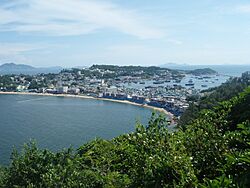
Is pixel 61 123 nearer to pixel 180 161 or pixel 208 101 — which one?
pixel 208 101

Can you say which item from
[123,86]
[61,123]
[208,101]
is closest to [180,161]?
[208,101]

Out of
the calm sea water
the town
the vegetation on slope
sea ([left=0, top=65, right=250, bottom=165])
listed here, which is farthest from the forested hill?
the vegetation on slope

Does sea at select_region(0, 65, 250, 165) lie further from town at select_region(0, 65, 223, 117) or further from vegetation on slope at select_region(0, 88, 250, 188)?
vegetation on slope at select_region(0, 88, 250, 188)

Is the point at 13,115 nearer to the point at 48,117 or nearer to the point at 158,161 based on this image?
the point at 48,117

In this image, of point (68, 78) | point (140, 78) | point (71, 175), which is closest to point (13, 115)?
point (71, 175)

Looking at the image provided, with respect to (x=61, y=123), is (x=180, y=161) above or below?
above

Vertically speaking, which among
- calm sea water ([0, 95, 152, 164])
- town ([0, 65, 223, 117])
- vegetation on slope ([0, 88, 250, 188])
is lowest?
calm sea water ([0, 95, 152, 164])

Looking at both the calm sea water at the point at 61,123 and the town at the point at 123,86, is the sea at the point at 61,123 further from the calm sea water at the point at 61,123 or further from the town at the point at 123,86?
the town at the point at 123,86
